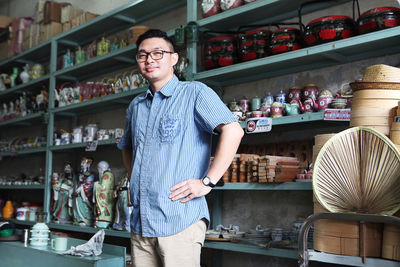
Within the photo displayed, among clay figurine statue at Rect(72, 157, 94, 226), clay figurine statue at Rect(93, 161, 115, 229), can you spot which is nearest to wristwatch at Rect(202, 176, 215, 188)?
clay figurine statue at Rect(93, 161, 115, 229)

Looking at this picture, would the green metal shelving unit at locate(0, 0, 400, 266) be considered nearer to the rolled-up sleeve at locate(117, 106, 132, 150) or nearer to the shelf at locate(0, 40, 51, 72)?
the shelf at locate(0, 40, 51, 72)

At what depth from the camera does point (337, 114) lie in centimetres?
205

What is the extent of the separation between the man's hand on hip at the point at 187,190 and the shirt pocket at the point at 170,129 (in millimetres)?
174

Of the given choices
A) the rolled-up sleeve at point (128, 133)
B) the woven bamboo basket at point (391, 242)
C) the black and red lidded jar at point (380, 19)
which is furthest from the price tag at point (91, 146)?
the woven bamboo basket at point (391, 242)

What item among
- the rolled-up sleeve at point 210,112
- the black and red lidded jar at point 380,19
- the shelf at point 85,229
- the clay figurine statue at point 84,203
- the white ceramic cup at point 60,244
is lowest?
the white ceramic cup at point 60,244

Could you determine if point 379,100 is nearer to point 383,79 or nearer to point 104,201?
point 383,79

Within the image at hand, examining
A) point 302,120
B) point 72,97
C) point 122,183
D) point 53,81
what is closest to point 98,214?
point 122,183

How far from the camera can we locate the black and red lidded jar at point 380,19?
197cm

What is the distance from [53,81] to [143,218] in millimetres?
3010

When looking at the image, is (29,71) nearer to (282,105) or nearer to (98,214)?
(98,214)

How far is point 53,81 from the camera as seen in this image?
4.16 meters

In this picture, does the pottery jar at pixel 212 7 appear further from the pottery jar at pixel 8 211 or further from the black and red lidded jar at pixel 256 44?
the pottery jar at pixel 8 211

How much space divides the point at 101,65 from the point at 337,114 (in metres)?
2.51

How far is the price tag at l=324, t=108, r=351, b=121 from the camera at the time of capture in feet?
6.70
